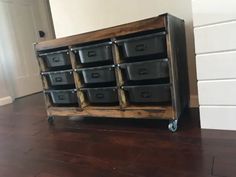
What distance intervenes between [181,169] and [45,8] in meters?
3.61

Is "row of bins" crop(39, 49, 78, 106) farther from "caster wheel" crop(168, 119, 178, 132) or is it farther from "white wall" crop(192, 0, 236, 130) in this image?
"white wall" crop(192, 0, 236, 130)

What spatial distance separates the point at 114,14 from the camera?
195 cm

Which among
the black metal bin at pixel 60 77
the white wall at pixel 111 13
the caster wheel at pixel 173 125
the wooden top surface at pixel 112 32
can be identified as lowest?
the caster wheel at pixel 173 125

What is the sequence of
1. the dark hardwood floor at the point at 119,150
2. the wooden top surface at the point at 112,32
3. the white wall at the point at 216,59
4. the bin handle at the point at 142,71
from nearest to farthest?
the dark hardwood floor at the point at 119,150, the white wall at the point at 216,59, the wooden top surface at the point at 112,32, the bin handle at the point at 142,71

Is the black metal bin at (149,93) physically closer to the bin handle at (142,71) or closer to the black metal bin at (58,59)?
the bin handle at (142,71)

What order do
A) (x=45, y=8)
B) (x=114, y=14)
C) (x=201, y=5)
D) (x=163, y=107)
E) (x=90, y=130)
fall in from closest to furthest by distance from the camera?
1. (x=201, y=5)
2. (x=163, y=107)
3. (x=90, y=130)
4. (x=114, y=14)
5. (x=45, y=8)

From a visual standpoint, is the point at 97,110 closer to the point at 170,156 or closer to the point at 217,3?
the point at 170,156

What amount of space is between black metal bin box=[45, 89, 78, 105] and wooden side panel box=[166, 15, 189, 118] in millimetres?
722

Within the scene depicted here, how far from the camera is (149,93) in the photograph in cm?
135

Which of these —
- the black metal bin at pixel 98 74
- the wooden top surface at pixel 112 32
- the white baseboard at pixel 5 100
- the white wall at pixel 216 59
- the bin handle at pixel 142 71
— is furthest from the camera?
the white baseboard at pixel 5 100

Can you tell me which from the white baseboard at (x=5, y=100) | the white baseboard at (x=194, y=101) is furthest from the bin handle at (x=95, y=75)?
the white baseboard at (x=5, y=100)

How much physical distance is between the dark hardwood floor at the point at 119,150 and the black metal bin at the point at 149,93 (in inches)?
7.4

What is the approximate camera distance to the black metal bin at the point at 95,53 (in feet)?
4.66

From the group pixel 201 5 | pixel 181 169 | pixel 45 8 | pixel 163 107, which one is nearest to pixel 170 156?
pixel 181 169
